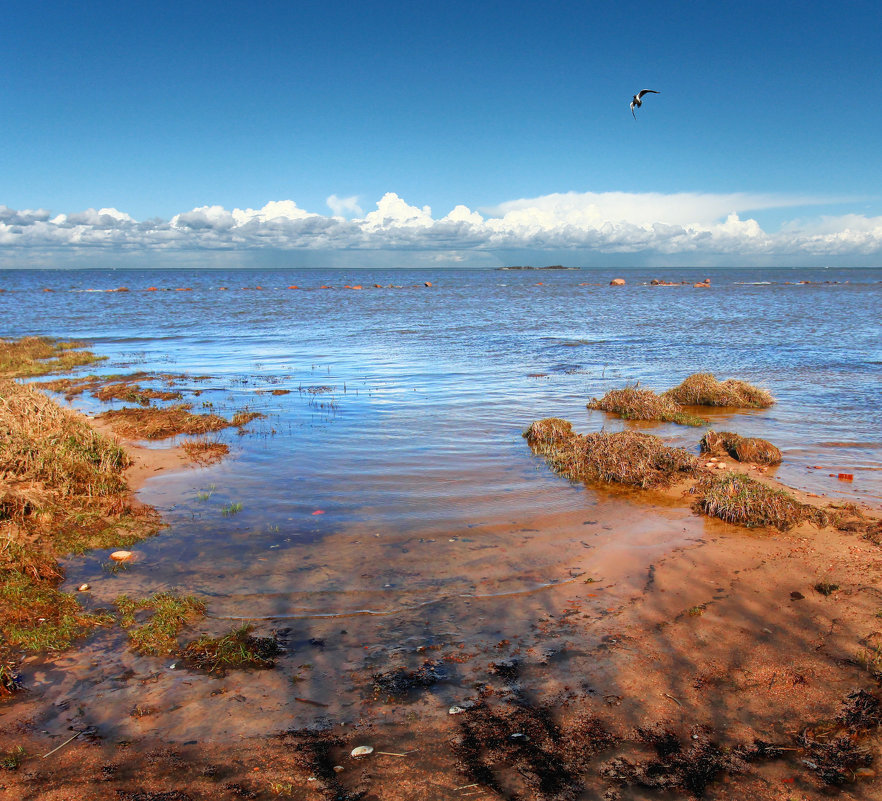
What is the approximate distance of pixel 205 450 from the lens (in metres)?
13.1

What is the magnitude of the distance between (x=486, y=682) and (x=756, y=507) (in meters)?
5.83

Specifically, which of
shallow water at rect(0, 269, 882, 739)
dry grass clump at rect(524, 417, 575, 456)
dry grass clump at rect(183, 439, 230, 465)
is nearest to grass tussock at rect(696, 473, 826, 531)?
shallow water at rect(0, 269, 882, 739)

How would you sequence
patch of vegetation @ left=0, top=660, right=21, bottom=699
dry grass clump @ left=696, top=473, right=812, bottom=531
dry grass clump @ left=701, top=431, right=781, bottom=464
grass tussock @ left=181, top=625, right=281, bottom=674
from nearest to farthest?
1. patch of vegetation @ left=0, top=660, right=21, bottom=699
2. grass tussock @ left=181, top=625, right=281, bottom=674
3. dry grass clump @ left=696, top=473, right=812, bottom=531
4. dry grass clump @ left=701, top=431, right=781, bottom=464

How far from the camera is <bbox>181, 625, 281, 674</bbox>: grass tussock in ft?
18.9

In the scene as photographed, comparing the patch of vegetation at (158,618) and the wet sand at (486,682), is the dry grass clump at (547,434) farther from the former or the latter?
the patch of vegetation at (158,618)

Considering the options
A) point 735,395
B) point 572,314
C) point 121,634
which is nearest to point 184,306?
point 572,314

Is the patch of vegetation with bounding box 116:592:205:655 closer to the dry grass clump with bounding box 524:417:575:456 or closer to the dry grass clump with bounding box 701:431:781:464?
the dry grass clump with bounding box 524:417:575:456

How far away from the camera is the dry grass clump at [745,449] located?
39.3ft

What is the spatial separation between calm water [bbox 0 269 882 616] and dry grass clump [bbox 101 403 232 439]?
1040 millimetres

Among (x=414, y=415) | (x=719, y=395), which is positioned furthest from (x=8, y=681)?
(x=719, y=395)

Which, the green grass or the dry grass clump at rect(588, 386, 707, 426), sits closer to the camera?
the green grass

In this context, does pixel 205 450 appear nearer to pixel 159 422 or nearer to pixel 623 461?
pixel 159 422

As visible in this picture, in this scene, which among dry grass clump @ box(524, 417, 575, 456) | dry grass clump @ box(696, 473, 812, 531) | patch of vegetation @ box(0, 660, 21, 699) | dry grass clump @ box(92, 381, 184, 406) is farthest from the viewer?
dry grass clump @ box(92, 381, 184, 406)

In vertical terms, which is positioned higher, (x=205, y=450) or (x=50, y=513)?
(x=50, y=513)
